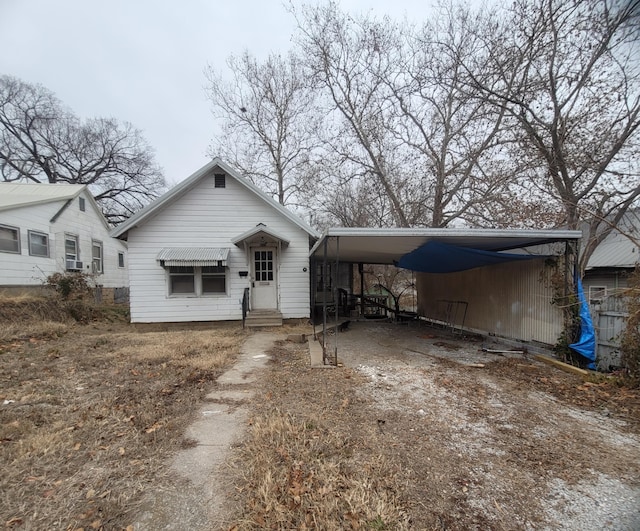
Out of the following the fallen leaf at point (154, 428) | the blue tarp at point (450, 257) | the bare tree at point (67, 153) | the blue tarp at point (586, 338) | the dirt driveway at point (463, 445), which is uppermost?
the bare tree at point (67, 153)

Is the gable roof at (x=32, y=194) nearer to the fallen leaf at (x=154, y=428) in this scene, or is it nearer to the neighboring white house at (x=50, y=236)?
the neighboring white house at (x=50, y=236)

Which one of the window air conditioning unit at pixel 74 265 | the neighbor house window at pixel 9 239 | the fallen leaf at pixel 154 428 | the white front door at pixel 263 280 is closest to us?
the fallen leaf at pixel 154 428

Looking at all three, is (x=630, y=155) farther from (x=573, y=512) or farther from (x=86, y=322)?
(x=86, y=322)

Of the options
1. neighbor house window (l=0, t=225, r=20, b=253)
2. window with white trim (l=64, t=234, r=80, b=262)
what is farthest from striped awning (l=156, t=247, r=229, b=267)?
window with white trim (l=64, t=234, r=80, b=262)

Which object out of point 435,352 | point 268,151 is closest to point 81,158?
point 268,151

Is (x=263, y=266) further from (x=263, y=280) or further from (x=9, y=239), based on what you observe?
(x=9, y=239)

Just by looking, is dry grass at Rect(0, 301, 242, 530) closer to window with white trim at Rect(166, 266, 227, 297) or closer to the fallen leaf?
the fallen leaf

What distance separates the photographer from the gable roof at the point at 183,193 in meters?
9.51

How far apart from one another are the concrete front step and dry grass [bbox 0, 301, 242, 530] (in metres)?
2.51

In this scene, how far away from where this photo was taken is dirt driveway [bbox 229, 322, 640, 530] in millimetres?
2170

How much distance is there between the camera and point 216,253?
976 centimetres

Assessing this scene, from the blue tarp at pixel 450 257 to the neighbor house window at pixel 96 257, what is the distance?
1474cm

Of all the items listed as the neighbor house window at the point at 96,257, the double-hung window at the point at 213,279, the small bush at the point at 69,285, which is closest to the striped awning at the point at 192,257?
the double-hung window at the point at 213,279

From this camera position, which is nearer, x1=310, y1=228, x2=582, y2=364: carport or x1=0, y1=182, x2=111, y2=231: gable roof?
x1=310, y1=228, x2=582, y2=364: carport
